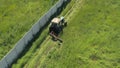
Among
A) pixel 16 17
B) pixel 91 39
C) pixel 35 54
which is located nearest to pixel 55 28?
pixel 35 54

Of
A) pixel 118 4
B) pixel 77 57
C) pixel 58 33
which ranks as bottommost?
pixel 77 57

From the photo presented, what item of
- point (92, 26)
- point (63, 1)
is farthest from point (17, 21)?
point (92, 26)

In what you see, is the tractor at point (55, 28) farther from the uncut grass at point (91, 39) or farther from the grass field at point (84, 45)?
the uncut grass at point (91, 39)

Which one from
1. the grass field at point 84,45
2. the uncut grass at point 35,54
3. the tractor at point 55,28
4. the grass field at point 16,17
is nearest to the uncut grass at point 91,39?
the grass field at point 84,45

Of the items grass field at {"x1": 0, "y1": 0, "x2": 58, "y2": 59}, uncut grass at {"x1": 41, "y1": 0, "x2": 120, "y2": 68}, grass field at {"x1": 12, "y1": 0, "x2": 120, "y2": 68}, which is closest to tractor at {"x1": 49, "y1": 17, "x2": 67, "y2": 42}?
grass field at {"x1": 12, "y1": 0, "x2": 120, "y2": 68}

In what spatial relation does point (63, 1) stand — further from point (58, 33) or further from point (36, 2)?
point (58, 33)

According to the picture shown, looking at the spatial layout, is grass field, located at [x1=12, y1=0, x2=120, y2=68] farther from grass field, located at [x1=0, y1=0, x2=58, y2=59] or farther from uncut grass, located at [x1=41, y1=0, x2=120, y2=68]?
grass field, located at [x1=0, y1=0, x2=58, y2=59]

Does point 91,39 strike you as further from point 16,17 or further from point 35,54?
point 16,17
